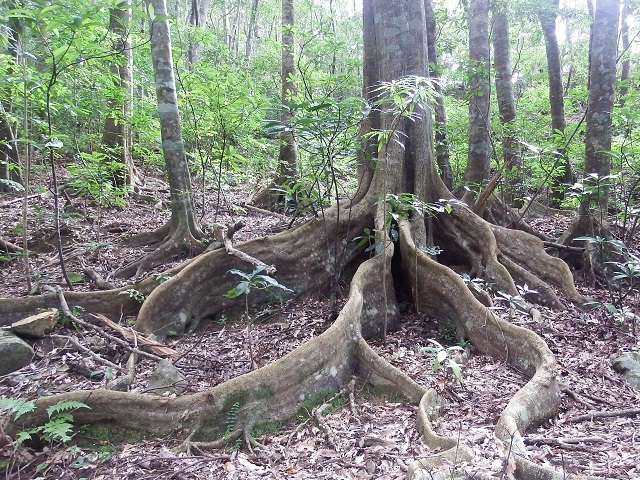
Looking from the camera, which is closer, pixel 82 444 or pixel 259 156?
→ pixel 82 444

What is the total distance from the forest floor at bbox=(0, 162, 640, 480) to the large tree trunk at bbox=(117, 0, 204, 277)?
85cm

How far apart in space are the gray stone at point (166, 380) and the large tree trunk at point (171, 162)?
2735 millimetres

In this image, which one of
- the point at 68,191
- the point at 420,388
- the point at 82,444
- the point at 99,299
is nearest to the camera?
A: the point at 82,444

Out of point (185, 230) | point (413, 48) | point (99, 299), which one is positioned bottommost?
point (99, 299)

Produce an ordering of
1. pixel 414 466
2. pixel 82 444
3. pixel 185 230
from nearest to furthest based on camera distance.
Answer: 1. pixel 414 466
2. pixel 82 444
3. pixel 185 230

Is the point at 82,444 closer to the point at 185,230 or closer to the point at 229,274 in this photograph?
the point at 229,274

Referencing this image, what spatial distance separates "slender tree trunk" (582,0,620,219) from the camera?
661 cm

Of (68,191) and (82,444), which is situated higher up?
(68,191)

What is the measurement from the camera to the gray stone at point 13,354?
4.40 meters

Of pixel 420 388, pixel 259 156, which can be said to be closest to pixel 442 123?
pixel 259 156

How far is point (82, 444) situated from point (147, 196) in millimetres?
8482

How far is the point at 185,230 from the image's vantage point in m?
7.04

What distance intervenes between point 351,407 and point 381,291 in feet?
5.86

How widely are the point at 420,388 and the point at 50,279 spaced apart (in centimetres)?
542
